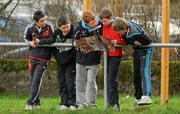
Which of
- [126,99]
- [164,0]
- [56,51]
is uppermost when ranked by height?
[164,0]

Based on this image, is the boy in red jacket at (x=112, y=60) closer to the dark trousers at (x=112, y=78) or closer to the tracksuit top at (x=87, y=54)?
the dark trousers at (x=112, y=78)

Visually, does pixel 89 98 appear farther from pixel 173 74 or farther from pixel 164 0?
pixel 173 74

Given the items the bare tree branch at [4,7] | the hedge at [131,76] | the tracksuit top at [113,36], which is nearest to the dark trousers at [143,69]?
the tracksuit top at [113,36]

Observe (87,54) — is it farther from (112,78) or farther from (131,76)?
(131,76)

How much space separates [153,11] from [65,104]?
6.83 meters

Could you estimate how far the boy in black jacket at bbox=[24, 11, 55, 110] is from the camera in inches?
384

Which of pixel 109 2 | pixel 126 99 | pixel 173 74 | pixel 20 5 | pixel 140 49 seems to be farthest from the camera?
pixel 20 5

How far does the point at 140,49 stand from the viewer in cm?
941

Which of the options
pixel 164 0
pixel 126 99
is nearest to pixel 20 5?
pixel 126 99

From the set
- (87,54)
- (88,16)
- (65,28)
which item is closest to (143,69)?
(87,54)

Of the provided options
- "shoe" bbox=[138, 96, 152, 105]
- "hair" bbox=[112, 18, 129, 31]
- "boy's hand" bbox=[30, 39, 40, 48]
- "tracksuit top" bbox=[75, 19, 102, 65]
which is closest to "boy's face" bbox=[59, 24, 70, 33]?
"tracksuit top" bbox=[75, 19, 102, 65]

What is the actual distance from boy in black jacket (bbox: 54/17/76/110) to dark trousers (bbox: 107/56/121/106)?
24.5 inches

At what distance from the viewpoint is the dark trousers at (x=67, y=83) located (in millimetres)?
9758

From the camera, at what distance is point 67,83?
9781mm
